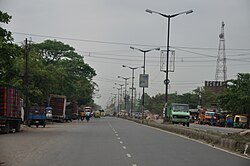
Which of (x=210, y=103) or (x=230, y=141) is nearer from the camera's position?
(x=230, y=141)

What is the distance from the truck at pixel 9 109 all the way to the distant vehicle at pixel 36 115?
9.41 meters

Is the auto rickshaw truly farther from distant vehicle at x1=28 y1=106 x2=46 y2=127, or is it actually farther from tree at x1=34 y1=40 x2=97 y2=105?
distant vehicle at x1=28 y1=106 x2=46 y2=127

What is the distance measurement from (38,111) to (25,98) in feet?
11.9

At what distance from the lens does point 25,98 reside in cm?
4947

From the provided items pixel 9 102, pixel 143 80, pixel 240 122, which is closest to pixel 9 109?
pixel 9 102

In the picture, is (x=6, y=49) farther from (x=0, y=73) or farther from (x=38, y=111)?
(x=38, y=111)

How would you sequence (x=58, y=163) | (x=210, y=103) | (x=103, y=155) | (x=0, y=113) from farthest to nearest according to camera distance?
(x=210, y=103) → (x=0, y=113) → (x=103, y=155) → (x=58, y=163)

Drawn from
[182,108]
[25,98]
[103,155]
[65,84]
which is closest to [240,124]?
[182,108]

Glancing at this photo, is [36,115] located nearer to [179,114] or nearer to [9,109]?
[9,109]

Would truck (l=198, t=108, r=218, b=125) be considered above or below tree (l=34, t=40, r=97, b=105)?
below

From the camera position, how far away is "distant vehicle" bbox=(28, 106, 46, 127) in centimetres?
4653

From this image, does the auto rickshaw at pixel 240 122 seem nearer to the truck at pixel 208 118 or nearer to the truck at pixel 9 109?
the truck at pixel 208 118

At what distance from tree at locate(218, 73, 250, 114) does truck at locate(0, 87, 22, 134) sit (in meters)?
47.7

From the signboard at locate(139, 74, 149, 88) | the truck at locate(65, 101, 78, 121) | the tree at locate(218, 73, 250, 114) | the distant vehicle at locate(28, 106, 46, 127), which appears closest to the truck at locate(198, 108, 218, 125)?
the tree at locate(218, 73, 250, 114)
